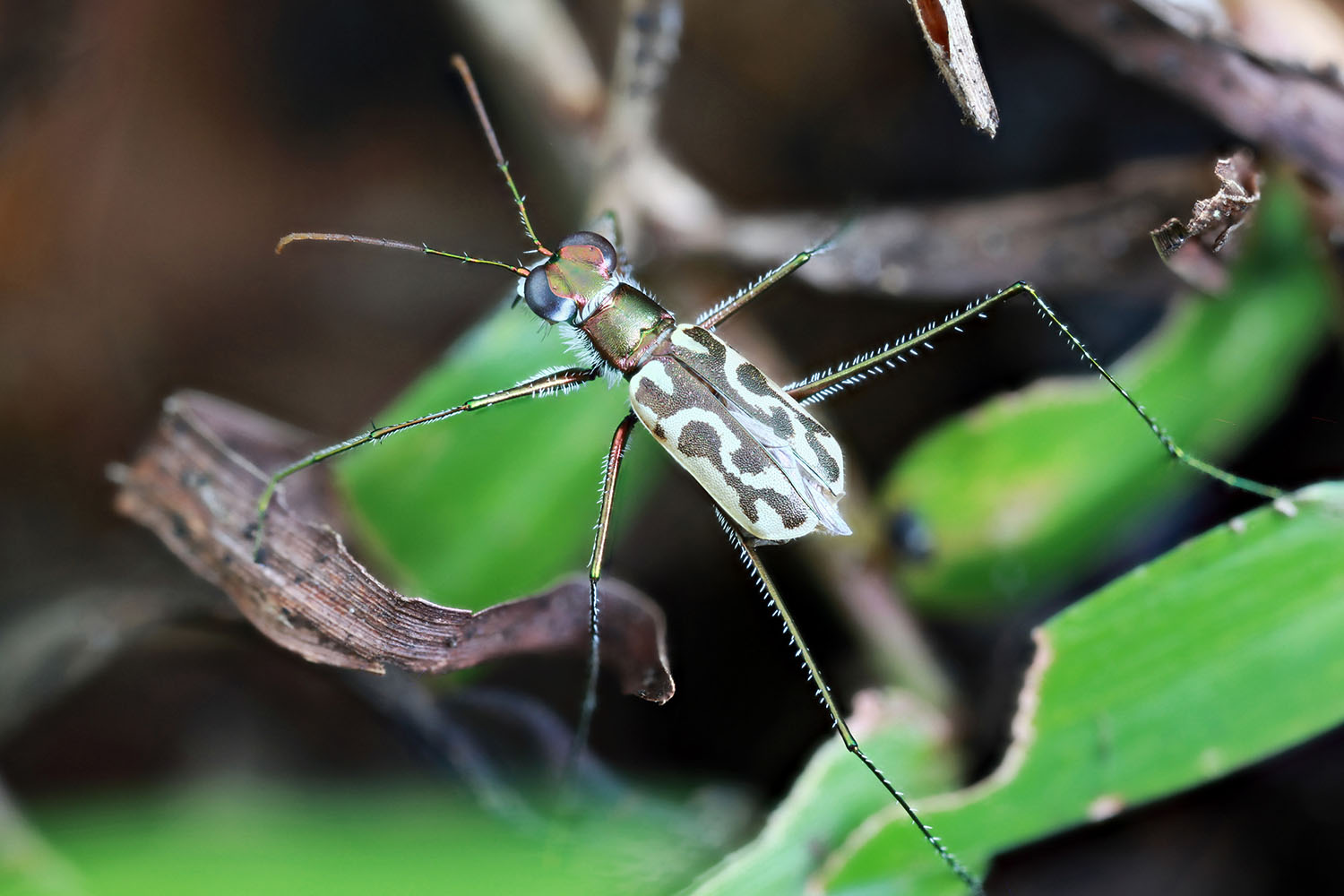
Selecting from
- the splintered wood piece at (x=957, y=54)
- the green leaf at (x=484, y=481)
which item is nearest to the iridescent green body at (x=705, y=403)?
the green leaf at (x=484, y=481)

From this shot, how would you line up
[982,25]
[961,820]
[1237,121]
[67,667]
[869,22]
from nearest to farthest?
[961,820] < [1237,121] < [67,667] < [982,25] < [869,22]

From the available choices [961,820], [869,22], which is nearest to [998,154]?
[869,22]

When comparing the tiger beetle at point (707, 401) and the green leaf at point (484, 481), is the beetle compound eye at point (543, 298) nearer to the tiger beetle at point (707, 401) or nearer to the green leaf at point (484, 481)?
the tiger beetle at point (707, 401)

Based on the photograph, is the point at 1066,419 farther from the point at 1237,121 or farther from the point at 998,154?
the point at 998,154

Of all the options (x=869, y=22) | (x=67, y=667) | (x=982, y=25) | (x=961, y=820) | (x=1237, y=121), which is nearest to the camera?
(x=961, y=820)

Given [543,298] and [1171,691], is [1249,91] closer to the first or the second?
[1171,691]

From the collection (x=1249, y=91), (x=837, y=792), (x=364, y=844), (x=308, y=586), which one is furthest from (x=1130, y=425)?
(x=364, y=844)

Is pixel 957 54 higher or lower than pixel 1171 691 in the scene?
higher
